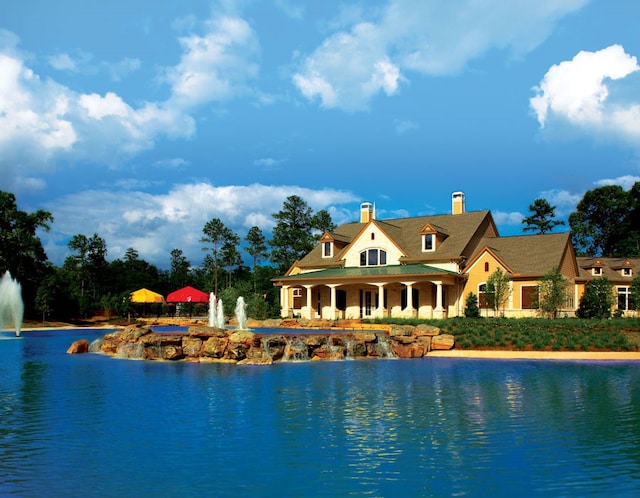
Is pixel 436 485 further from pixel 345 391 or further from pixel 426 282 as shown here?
pixel 426 282

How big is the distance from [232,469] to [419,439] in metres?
3.74

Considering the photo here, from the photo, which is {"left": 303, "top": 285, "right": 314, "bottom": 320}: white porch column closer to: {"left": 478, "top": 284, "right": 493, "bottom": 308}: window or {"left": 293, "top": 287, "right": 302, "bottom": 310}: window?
{"left": 293, "top": 287, "right": 302, "bottom": 310}: window

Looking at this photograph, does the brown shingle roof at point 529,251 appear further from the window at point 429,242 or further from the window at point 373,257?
the window at point 373,257

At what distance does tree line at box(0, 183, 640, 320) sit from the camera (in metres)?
50.7

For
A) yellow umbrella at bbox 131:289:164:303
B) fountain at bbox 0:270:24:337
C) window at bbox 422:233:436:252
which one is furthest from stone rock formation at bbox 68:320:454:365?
yellow umbrella at bbox 131:289:164:303

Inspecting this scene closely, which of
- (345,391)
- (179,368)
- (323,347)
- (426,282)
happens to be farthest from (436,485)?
(426,282)

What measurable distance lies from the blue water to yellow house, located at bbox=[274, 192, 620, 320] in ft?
56.6

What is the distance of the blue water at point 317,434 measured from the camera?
890 cm

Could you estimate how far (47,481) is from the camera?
29.3 feet

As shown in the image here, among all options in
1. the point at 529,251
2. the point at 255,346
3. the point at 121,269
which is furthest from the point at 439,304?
the point at 121,269

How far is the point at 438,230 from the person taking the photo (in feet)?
136

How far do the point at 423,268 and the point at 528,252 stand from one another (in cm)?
691

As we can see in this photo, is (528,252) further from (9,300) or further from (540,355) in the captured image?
(9,300)

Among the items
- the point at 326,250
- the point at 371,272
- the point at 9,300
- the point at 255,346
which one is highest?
the point at 326,250
